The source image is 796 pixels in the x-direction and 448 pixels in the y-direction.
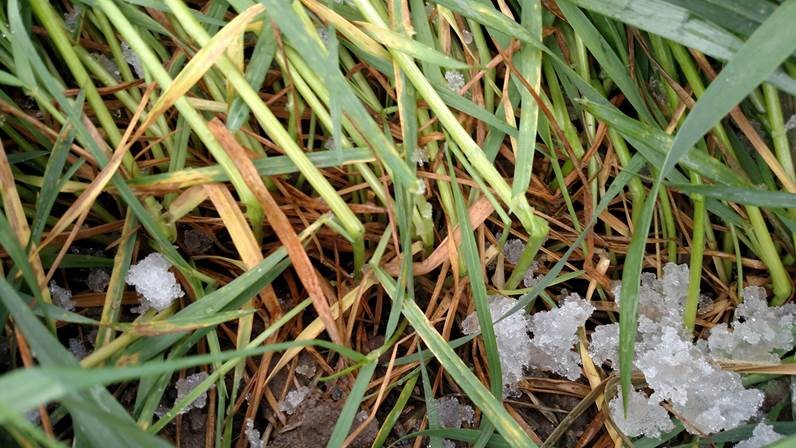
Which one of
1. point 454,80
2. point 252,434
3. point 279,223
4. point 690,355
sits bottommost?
point 252,434

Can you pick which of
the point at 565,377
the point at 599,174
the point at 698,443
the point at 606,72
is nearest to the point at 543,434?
the point at 565,377

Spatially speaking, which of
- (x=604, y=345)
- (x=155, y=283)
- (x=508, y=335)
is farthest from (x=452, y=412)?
(x=155, y=283)

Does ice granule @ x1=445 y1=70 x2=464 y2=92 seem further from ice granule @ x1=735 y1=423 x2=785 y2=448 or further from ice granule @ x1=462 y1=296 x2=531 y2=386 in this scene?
ice granule @ x1=735 y1=423 x2=785 y2=448

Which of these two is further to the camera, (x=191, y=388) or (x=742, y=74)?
(x=191, y=388)

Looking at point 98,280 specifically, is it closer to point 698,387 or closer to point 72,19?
point 72,19

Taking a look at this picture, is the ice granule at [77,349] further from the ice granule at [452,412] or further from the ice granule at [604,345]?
the ice granule at [604,345]

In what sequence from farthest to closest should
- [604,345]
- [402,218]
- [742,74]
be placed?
[604,345]
[402,218]
[742,74]

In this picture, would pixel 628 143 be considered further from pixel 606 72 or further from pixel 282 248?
pixel 282 248
